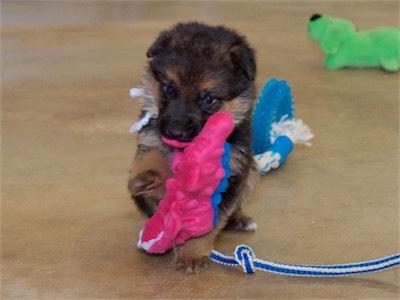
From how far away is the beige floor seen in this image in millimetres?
2887

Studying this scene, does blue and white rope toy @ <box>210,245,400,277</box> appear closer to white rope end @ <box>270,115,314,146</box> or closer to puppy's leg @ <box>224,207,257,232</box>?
puppy's leg @ <box>224,207,257,232</box>

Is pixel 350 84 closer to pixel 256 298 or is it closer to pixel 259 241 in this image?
pixel 259 241

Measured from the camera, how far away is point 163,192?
9.43 feet

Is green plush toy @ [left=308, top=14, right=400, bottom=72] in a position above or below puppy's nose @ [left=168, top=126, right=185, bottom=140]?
below

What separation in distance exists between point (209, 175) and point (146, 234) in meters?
0.49

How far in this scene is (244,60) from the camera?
283 centimetres

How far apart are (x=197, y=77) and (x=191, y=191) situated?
444 millimetres

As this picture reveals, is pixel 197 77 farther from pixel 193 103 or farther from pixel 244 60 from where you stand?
pixel 244 60

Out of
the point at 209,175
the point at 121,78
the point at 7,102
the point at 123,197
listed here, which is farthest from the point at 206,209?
the point at 121,78

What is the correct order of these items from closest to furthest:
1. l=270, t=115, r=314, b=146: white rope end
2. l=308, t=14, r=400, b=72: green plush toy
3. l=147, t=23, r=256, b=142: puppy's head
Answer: l=147, t=23, r=256, b=142: puppy's head
l=270, t=115, r=314, b=146: white rope end
l=308, t=14, r=400, b=72: green plush toy

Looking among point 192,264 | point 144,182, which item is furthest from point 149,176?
point 192,264

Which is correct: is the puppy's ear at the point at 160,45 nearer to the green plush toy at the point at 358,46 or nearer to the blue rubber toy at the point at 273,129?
the blue rubber toy at the point at 273,129

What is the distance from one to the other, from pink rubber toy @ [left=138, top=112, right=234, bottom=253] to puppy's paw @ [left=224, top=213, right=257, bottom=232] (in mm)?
444

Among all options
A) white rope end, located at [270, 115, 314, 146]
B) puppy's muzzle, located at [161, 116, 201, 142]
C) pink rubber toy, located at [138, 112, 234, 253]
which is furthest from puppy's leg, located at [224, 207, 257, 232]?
white rope end, located at [270, 115, 314, 146]
